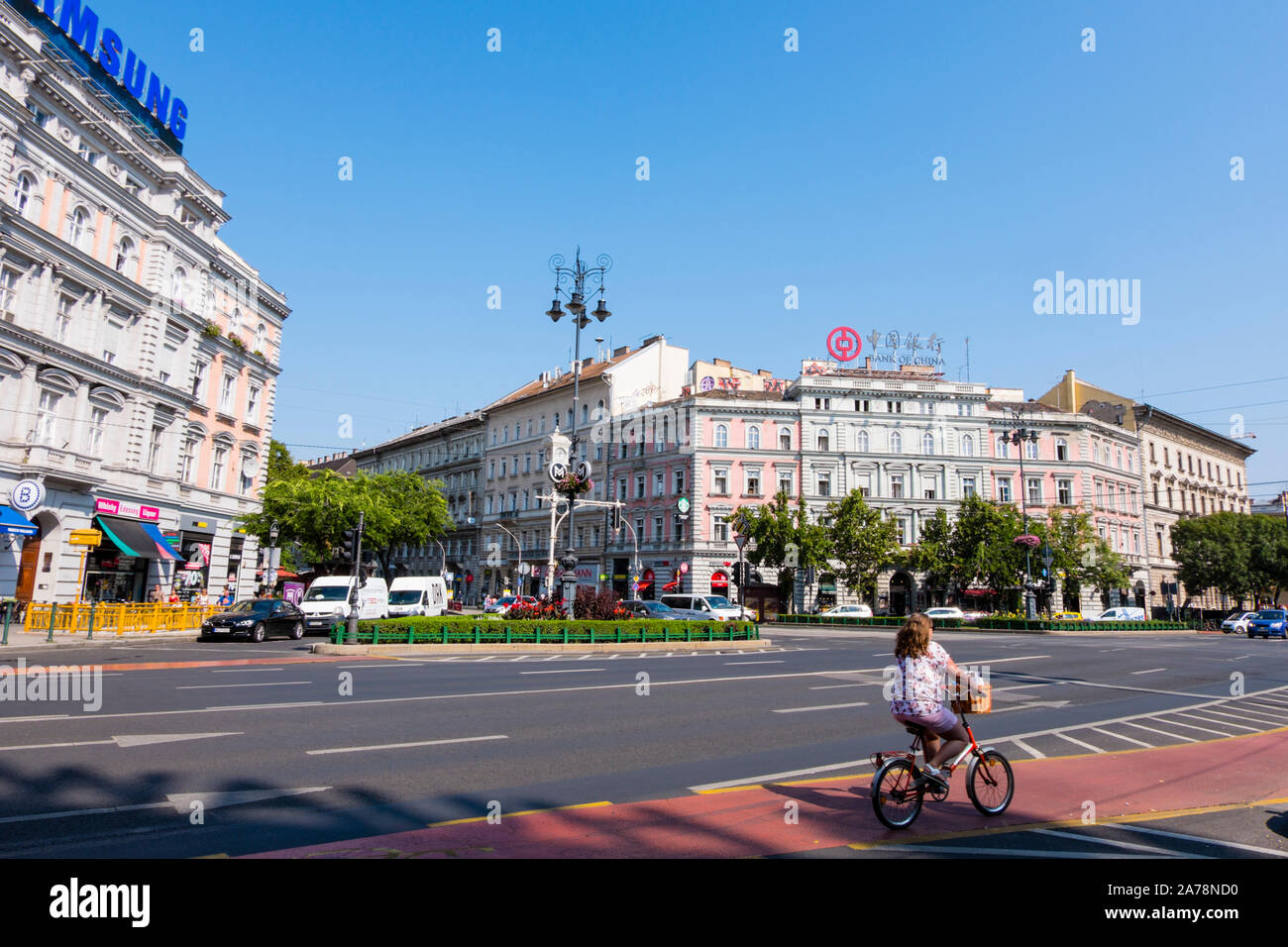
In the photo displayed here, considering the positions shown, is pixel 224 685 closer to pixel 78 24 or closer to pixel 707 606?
pixel 707 606

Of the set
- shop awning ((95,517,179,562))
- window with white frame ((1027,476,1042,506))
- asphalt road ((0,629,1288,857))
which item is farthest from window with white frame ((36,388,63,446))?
window with white frame ((1027,476,1042,506))

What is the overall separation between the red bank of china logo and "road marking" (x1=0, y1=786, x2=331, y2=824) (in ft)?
181

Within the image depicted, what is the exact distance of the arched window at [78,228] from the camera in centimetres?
2809

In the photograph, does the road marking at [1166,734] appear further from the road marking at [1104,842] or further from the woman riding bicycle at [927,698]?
the woman riding bicycle at [927,698]

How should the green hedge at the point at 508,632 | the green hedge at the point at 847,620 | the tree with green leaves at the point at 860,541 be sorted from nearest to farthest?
the green hedge at the point at 508,632
the green hedge at the point at 847,620
the tree with green leaves at the point at 860,541

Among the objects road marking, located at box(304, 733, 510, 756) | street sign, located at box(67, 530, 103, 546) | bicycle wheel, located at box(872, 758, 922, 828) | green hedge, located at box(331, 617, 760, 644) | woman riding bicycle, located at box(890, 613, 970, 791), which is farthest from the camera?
street sign, located at box(67, 530, 103, 546)

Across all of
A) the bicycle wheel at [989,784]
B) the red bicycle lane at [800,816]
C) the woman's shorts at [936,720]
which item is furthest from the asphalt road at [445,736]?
the woman's shorts at [936,720]

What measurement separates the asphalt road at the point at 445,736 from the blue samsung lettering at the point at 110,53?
77.1 ft

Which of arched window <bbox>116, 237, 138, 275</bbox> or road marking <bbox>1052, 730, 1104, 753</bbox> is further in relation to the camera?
arched window <bbox>116, 237, 138, 275</bbox>

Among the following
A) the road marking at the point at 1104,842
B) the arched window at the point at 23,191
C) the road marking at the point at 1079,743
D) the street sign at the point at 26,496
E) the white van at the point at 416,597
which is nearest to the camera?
the road marking at the point at 1104,842

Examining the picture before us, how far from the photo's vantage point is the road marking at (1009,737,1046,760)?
9266 millimetres

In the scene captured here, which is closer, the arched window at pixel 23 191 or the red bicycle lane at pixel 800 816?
the red bicycle lane at pixel 800 816

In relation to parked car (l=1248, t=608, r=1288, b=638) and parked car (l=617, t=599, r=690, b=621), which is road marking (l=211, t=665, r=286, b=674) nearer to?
parked car (l=617, t=599, r=690, b=621)

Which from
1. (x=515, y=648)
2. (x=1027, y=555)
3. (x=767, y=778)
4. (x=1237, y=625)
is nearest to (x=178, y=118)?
(x=515, y=648)
